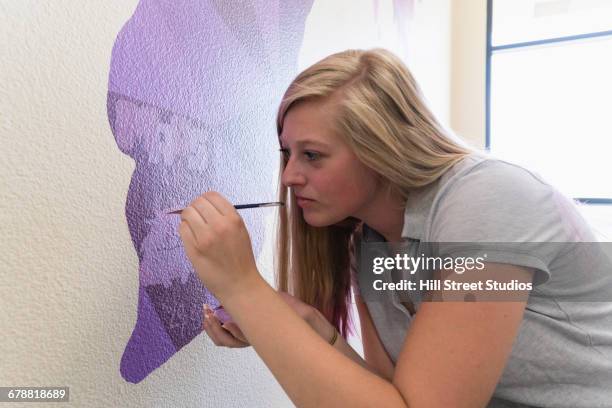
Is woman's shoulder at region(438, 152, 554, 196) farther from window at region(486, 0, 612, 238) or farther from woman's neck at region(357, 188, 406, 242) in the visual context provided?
window at region(486, 0, 612, 238)

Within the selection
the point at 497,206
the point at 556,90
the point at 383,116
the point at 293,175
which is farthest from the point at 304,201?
the point at 556,90

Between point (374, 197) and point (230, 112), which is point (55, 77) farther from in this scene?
point (374, 197)

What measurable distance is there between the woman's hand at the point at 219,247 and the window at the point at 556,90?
81.5 inches

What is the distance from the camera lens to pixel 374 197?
2.32 feet

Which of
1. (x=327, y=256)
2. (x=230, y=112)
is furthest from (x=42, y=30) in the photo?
(x=327, y=256)

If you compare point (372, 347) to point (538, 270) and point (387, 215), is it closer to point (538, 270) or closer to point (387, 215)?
point (387, 215)

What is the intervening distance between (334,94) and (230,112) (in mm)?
181

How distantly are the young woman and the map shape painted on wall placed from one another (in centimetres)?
7

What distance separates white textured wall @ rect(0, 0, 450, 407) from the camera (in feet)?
1.34

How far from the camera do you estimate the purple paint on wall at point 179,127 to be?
53 cm

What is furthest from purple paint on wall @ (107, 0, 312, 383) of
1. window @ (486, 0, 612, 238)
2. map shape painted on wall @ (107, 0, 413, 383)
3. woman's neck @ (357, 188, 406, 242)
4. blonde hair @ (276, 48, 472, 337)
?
window @ (486, 0, 612, 238)

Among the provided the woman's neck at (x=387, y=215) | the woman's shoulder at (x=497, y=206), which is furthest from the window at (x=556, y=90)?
the woman's shoulder at (x=497, y=206)

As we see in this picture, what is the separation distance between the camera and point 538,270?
536 millimetres

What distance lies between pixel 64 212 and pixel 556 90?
2673 millimetres
